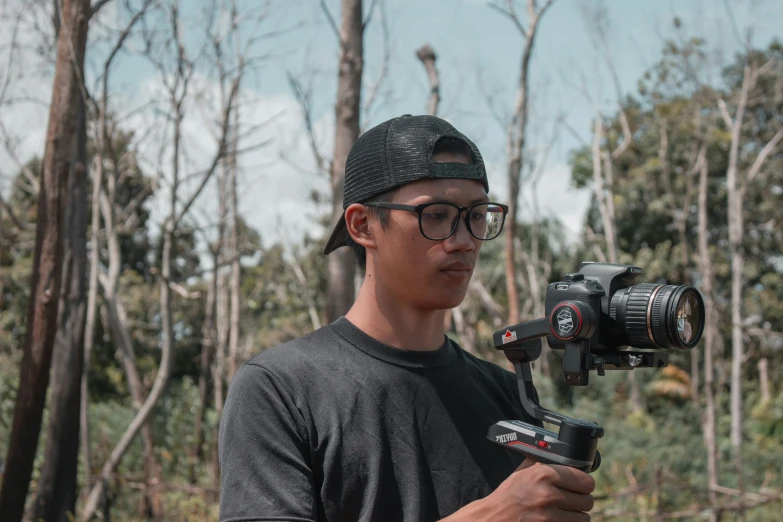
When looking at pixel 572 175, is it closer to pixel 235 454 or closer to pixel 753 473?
pixel 753 473

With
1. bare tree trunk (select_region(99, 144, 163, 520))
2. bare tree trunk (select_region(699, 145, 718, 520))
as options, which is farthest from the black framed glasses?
bare tree trunk (select_region(699, 145, 718, 520))

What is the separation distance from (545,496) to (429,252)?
1.74 ft

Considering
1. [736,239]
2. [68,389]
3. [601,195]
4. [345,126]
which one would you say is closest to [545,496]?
[345,126]

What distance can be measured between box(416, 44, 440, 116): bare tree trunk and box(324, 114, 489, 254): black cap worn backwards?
7.40 m

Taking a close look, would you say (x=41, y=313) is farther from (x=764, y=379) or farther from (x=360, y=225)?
(x=764, y=379)

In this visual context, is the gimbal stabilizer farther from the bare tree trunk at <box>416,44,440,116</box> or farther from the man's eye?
the bare tree trunk at <box>416,44,440,116</box>

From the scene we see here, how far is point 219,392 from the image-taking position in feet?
48.0

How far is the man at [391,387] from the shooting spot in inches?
57.2

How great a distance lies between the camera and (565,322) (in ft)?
4.62

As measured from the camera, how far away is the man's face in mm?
1628

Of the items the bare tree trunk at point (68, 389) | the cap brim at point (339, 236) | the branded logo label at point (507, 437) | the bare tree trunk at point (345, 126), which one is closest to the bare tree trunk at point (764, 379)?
the bare tree trunk at point (345, 126)

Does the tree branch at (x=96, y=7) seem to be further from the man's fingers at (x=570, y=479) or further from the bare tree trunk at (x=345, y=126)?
the man's fingers at (x=570, y=479)

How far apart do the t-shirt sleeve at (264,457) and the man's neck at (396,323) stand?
268 mm

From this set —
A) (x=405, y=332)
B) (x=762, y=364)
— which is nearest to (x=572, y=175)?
(x=762, y=364)
